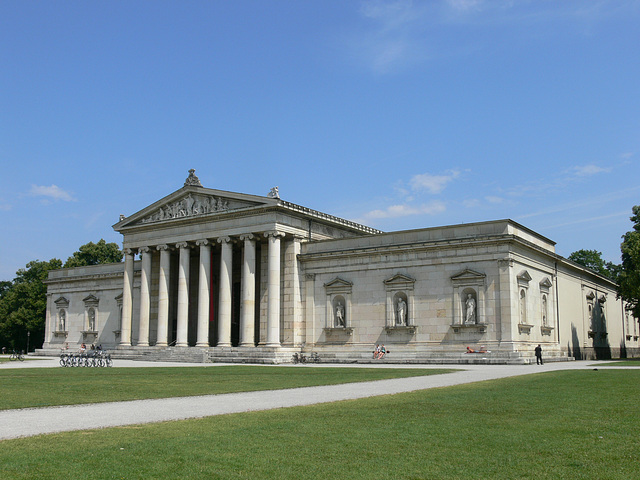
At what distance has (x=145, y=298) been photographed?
226ft

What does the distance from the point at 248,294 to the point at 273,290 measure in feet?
7.94

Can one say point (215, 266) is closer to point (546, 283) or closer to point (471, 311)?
point (471, 311)

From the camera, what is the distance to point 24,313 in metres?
102

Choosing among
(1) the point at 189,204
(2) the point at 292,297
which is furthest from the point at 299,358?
(1) the point at 189,204

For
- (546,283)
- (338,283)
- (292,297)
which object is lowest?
(292,297)

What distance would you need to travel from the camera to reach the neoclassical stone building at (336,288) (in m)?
53.4

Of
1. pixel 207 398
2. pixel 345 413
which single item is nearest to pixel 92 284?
pixel 207 398

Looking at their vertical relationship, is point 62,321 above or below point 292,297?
below

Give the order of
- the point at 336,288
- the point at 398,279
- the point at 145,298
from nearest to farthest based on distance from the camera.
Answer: the point at 398,279 < the point at 336,288 < the point at 145,298

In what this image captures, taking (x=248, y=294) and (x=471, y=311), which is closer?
(x=471, y=311)

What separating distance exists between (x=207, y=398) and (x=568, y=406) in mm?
11379

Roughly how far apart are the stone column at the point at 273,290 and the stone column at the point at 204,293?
7.14 metres

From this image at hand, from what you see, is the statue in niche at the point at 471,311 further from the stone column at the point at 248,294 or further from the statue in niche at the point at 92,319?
the statue in niche at the point at 92,319

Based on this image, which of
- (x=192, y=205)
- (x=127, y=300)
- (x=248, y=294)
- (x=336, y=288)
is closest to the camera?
(x=248, y=294)
